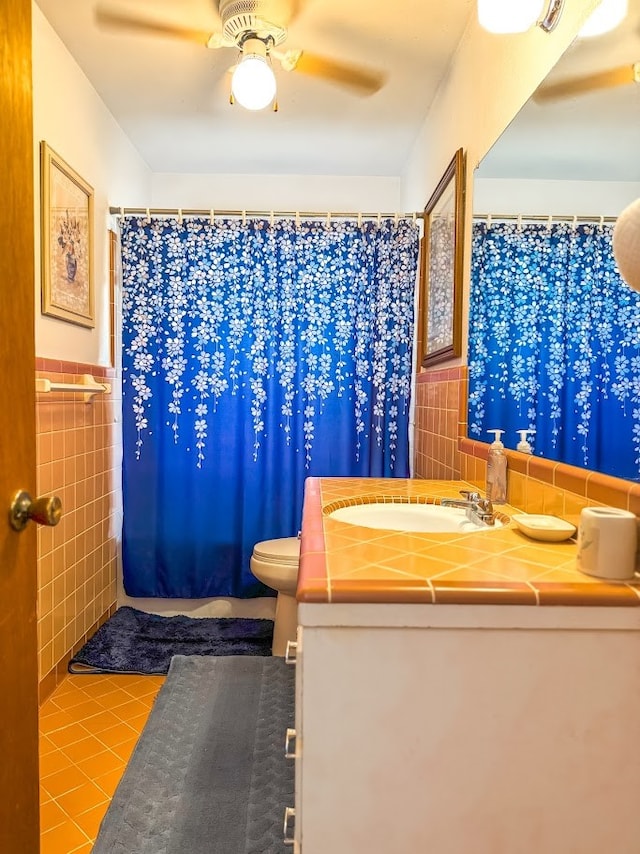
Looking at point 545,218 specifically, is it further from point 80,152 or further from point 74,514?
point 74,514

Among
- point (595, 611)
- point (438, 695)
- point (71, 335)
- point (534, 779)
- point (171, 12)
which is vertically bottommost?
point (534, 779)

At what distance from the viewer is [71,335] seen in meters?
2.35

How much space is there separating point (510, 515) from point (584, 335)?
17.4 inches

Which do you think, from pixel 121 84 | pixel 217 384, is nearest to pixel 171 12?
pixel 121 84

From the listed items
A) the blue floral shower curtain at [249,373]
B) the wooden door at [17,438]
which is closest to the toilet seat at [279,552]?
the blue floral shower curtain at [249,373]

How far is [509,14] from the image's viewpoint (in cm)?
139

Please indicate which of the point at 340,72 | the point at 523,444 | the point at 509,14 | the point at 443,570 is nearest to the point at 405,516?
the point at 523,444

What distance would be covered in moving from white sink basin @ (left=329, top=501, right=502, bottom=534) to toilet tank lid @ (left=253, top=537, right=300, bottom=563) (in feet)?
2.66

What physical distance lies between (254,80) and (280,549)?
1.74m

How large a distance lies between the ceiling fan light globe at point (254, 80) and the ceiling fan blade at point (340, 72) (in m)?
0.22

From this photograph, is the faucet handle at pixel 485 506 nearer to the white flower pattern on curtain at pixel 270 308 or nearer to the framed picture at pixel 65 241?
the white flower pattern on curtain at pixel 270 308

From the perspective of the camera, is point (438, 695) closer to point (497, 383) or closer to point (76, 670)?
point (497, 383)

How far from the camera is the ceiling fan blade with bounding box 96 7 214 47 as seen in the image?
201cm

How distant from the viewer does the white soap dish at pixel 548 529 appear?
1.16 meters
